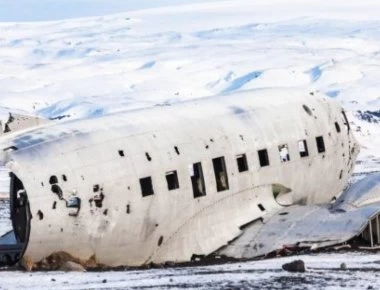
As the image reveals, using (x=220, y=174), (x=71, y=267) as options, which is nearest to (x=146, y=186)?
(x=71, y=267)

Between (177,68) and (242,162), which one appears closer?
(242,162)

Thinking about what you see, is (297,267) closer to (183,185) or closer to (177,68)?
(183,185)

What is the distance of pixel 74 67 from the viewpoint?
552 feet

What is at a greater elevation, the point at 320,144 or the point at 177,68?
the point at 177,68

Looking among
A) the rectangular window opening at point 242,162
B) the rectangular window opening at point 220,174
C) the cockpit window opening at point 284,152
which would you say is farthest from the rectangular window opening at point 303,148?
the rectangular window opening at point 220,174

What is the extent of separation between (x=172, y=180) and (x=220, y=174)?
2.26m

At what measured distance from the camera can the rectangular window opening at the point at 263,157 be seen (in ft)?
108

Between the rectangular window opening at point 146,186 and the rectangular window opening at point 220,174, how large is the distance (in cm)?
294

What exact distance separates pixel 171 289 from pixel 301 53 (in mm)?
151869

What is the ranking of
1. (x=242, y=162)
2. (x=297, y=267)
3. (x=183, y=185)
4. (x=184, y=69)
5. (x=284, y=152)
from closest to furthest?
(x=297, y=267) < (x=183, y=185) < (x=242, y=162) < (x=284, y=152) < (x=184, y=69)

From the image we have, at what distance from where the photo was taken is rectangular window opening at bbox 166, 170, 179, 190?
29.7 meters

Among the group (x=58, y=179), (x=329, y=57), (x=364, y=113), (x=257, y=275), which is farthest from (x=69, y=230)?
(x=329, y=57)

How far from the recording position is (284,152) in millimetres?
34156

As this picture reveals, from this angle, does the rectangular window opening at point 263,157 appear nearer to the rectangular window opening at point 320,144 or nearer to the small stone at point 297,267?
the rectangular window opening at point 320,144
